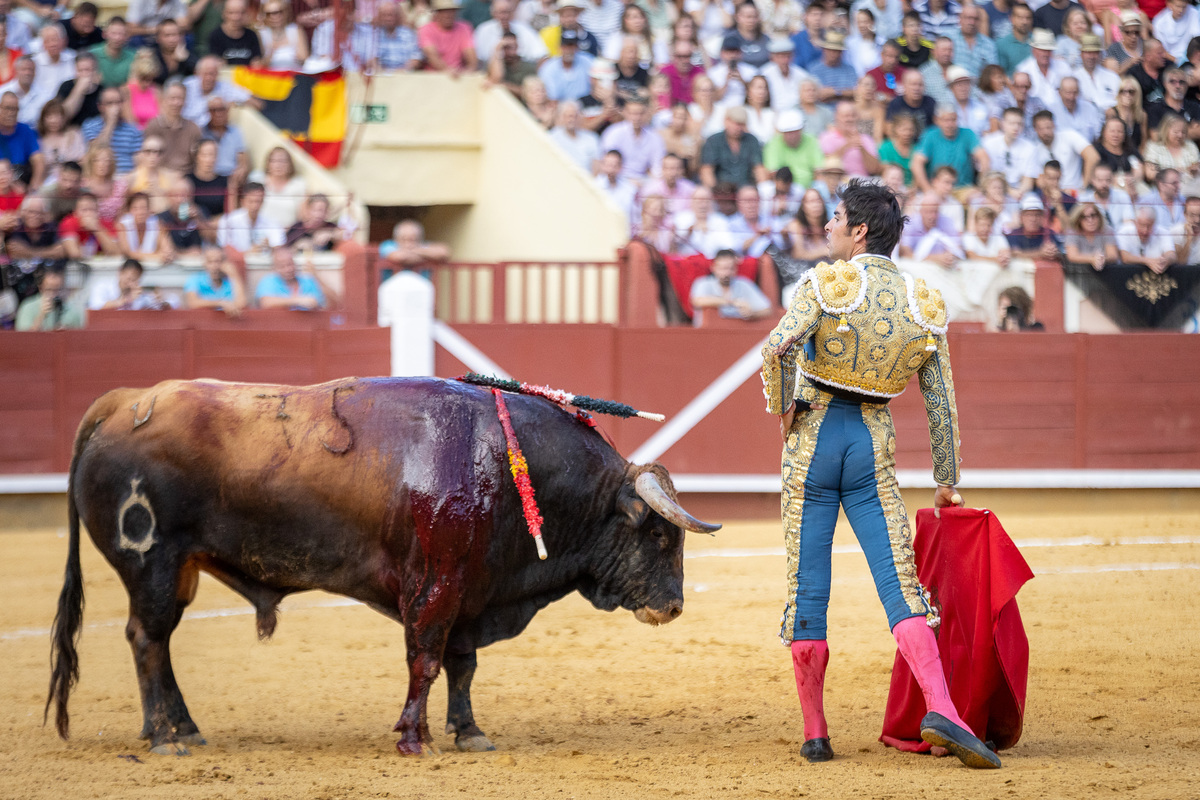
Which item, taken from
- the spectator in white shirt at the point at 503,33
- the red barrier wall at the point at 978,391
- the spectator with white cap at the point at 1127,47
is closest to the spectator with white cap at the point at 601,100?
the spectator in white shirt at the point at 503,33

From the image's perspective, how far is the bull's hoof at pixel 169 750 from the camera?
399cm

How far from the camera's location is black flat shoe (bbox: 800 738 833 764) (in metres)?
3.75

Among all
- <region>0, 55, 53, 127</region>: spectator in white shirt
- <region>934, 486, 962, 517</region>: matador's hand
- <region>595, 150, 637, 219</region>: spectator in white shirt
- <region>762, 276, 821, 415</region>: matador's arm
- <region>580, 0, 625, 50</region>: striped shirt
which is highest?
<region>580, 0, 625, 50</region>: striped shirt

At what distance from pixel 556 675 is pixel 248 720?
120cm

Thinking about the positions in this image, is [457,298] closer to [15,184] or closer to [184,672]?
[15,184]

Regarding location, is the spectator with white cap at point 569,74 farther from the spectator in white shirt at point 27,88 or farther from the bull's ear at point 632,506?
the bull's ear at point 632,506

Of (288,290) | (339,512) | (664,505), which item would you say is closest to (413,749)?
(339,512)

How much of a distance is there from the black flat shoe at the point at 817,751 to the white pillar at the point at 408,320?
5.60 m

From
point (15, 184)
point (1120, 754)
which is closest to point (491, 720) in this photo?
point (1120, 754)

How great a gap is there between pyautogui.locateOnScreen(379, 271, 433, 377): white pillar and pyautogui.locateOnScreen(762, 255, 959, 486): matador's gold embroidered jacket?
5.57m

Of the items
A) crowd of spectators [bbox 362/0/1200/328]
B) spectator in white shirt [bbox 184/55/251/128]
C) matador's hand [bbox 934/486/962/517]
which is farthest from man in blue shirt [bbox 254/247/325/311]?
matador's hand [bbox 934/486/962/517]

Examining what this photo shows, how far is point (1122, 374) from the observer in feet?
32.0

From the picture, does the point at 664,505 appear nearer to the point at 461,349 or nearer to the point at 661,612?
the point at 661,612

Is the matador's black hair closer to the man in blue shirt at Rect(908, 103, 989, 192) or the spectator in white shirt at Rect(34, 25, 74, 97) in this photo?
the man in blue shirt at Rect(908, 103, 989, 192)
